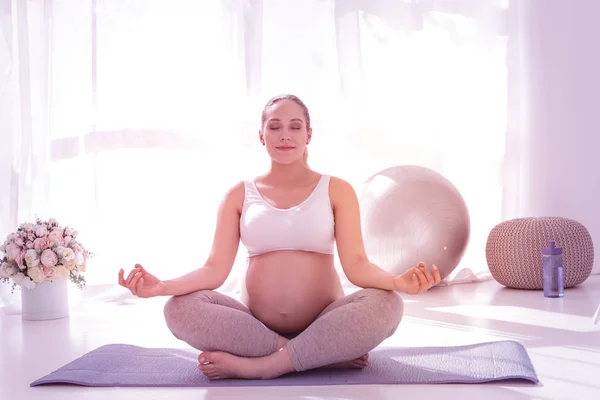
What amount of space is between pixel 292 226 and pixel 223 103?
206 centimetres

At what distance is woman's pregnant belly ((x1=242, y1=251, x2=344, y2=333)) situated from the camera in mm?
2330

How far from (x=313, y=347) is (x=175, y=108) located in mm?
2386

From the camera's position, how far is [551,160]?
14.6 feet

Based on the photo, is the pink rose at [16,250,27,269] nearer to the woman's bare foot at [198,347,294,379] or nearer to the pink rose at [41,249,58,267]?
the pink rose at [41,249,58,267]

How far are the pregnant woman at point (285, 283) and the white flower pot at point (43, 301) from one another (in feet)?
4.82

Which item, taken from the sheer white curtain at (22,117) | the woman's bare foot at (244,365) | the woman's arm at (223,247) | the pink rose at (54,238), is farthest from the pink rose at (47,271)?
the woman's bare foot at (244,365)

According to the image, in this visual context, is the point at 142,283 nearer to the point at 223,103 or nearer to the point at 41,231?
the point at 41,231

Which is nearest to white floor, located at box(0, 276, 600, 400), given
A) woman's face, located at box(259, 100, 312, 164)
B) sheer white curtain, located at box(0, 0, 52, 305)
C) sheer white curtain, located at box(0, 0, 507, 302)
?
sheer white curtain, located at box(0, 0, 507, 302)

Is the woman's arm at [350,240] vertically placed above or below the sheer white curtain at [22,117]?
below

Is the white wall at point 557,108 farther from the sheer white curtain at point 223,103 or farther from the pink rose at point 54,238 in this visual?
the pink rose at point 54,238

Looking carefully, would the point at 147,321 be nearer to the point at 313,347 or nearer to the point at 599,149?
the point at 313,347

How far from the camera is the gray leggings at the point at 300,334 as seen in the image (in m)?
2.13

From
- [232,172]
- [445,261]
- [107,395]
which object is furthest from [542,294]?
[107,395]

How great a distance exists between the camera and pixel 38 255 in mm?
3527
